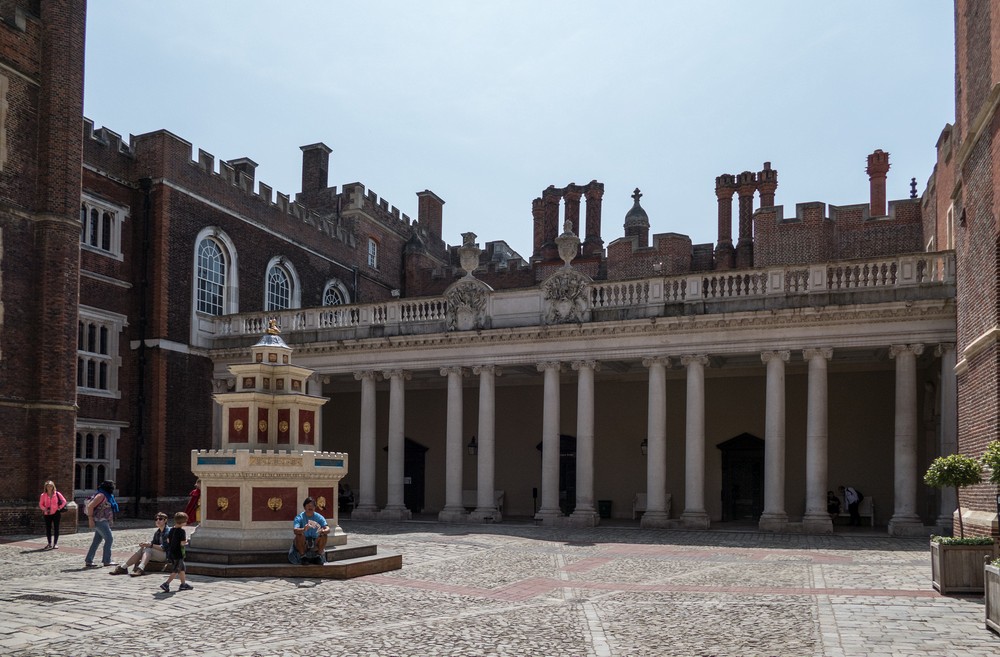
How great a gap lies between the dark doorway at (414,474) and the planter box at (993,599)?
25512 mm

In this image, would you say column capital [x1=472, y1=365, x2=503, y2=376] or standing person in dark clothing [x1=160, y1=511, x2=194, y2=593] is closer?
standing person in dark clothing [x1=160, y1=511, x2=194, y2=593]

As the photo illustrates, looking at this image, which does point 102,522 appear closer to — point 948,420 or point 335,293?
point 948,420

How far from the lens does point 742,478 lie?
29.3m

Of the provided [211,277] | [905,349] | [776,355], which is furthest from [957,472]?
[211,277]

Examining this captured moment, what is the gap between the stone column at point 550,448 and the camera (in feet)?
85.6

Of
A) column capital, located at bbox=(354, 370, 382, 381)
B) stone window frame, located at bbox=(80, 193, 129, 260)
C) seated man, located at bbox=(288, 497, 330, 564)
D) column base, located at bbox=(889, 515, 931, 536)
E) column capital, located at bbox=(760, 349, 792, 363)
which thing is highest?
stone window frame, located at bbox=(80, 193, 129, 260)

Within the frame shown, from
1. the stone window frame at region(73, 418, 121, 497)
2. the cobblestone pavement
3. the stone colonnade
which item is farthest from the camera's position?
the stone window frame at region(73, 418, 121, 497)

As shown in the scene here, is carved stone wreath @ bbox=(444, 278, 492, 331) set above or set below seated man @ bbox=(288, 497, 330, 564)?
above

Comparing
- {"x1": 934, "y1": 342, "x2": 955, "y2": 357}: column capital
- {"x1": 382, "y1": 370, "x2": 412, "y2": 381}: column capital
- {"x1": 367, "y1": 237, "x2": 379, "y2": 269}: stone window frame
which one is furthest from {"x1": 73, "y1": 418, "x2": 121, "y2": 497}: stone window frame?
{"x1": 934, "y1": 342, "x2": 955, "y2": 357}: column capital

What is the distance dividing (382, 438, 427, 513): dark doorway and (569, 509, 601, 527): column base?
10075 millimetres

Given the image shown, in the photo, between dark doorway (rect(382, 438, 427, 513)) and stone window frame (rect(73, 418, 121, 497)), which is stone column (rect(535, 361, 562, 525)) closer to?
dark doorway (rect(382, 438, 427, 513))

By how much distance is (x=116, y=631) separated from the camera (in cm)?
1007

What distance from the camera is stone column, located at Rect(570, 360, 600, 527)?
2547 cm

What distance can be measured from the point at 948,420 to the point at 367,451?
1674 centimetres
